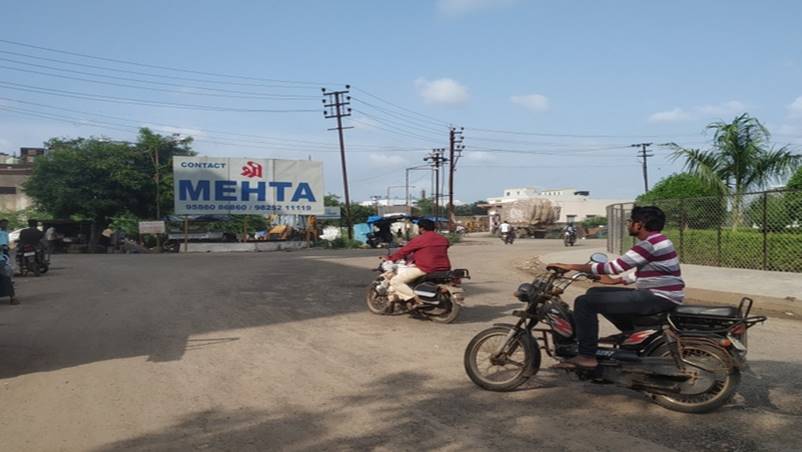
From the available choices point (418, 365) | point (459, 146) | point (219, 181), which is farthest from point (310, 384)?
point (459, 146)

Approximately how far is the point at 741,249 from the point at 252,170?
24809mm

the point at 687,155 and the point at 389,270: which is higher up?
the point at 687,155

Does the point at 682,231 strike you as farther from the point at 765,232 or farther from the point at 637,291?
the point at 637,291

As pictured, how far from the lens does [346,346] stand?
A: 24.5 ft

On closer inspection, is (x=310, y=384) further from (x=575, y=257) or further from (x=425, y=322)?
(x=575, y=257)

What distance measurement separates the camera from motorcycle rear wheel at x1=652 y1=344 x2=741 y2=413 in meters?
4.75

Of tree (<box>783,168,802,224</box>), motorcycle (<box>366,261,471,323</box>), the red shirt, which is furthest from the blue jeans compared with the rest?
tree (<box>783,168,802,224</box>)

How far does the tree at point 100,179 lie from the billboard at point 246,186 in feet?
17.3

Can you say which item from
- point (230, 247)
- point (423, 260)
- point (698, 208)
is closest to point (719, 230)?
point (698, 208)

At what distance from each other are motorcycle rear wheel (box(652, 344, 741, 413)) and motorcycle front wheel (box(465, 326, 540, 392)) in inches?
43.4

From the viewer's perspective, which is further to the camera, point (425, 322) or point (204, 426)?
point (425, 322)

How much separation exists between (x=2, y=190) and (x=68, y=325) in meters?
60.7

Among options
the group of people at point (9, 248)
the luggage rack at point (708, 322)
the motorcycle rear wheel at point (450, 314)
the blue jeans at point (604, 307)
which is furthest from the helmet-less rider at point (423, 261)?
the group of people at point (9, 248)

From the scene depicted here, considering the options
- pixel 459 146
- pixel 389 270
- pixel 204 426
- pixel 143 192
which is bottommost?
pixel 204 426
